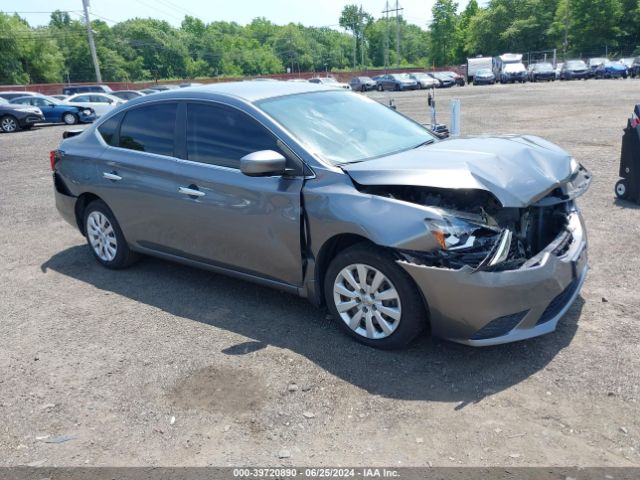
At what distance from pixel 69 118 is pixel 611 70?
41.2m

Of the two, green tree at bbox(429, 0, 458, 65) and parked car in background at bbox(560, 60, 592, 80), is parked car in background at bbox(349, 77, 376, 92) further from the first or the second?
green tree at bbox(429, 0, 458, 65)

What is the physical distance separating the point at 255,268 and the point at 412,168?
1.48 m

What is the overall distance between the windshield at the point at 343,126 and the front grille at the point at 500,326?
151cm

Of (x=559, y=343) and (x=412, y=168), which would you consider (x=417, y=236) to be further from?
(x=559, y=343)

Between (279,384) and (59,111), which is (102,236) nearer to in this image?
(279,384)

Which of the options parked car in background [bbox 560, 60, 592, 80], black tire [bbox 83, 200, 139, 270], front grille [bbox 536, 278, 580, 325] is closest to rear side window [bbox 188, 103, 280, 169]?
black tire [bbox 83, 200, 139, 270]

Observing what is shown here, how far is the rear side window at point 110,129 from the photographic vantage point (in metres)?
5.57

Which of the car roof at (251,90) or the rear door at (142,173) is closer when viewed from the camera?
the car roof at (251,90)

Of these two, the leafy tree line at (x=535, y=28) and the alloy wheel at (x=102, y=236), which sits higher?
the leafy tree line at (x=535, y=28)

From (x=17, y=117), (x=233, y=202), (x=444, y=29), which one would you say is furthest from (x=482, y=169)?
(x=444, y=29)

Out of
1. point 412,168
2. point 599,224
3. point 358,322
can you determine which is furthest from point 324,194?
point 599,224

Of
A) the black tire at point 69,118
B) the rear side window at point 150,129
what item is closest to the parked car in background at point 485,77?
the black tire at point 69,118

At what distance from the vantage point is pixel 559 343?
12.8 ft

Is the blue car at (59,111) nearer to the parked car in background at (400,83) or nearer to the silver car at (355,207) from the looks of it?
the silver car at (355,207)
